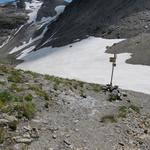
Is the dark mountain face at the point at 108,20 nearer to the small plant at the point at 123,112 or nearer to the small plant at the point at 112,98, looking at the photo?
the small plant at the point at 112,98

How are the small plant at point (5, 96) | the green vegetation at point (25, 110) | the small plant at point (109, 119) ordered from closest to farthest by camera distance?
the green vegetation at point (25, 110), the small plant at point (5, 96), the small plant at point (109, 119)

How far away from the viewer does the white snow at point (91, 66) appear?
147ft

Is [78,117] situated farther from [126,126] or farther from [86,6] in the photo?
[86,6]

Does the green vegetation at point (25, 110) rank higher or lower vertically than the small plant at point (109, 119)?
higher

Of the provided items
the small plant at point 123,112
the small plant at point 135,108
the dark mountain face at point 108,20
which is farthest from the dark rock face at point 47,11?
the small plant at point 123,112

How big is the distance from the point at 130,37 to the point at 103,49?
800 cm

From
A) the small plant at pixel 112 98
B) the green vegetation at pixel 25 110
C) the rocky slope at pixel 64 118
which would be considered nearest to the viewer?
the rocky slope at pixel 64 118

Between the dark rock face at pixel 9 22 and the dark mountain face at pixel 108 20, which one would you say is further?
the dark rock face at pixel 9 22

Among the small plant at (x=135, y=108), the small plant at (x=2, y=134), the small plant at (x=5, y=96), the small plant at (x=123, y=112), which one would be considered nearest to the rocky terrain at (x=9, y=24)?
the small plant at (x=135, y=108)

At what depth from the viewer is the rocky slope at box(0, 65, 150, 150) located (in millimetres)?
17172

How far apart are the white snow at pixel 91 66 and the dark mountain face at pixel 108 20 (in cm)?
443

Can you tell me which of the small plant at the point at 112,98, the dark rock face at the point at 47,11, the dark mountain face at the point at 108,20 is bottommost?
the small plant at the point at 112,98

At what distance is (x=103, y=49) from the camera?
69.9 m

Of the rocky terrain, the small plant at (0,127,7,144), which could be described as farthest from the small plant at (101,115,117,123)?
the rocky terrain
